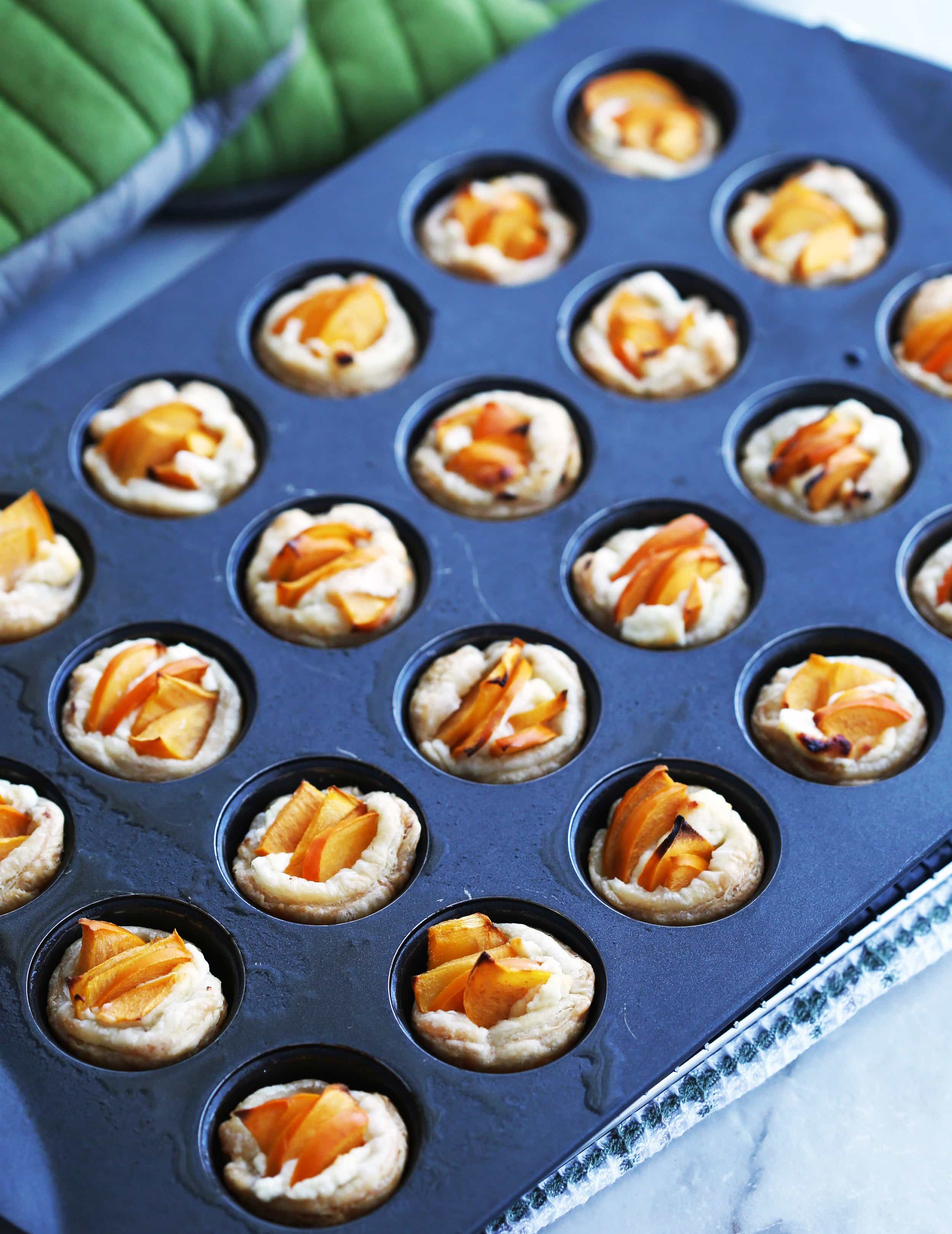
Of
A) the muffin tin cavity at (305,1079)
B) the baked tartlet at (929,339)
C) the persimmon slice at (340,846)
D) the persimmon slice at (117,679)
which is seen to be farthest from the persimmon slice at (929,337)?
the muffin tin cavity at (305,1079)

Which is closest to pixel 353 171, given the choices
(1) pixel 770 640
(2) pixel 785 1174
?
(1) pixel 770 640

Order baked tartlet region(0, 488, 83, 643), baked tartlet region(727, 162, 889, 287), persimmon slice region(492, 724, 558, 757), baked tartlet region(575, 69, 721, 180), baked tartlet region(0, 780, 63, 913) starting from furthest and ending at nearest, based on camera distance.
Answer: baked tartlet region(575, 69, 721, 180), baked tartlet region(727, 162, 889, 287), baked tartlet region(0, 488, 83, 643), persimmon slice region(492, 724, 558, 757), baked tartlet region(0, 780, 63, 913)

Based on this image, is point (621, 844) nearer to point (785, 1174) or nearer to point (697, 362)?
point (785, 1174)

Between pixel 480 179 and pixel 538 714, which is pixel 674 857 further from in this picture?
pixel 480 179

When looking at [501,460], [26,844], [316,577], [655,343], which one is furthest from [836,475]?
[26,844]

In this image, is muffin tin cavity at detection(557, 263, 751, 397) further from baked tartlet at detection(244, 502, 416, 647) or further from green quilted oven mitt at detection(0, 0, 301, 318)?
green quilted oven mitt at detection(0, 0, 301, 318)

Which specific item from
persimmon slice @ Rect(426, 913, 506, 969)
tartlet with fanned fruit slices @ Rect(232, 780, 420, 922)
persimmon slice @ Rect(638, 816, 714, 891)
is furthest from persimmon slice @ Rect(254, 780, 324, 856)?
persimmon slice @ Rect(638, 816, 714, 891)
